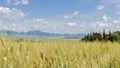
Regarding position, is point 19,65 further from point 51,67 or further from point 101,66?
point 101,66

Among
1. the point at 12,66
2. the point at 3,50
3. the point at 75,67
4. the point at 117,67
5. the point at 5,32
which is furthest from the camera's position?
the point at 5,32

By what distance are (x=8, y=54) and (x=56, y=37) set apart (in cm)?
368

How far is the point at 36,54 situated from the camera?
3.41m

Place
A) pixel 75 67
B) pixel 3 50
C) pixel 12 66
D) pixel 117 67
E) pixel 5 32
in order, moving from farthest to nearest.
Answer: pixel 5 32 < pixel 3 50 < pixel 117 67 < pixel 75 67 < pixel 12 66

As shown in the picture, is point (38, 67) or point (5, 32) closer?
point (38, 67)

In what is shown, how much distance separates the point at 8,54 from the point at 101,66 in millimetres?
1018

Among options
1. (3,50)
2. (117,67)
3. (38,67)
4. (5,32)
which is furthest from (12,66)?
(5,32)

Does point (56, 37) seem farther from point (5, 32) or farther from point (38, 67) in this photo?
point (38, 67)

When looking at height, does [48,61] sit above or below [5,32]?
below

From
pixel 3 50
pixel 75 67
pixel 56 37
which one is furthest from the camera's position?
pixel 56 37

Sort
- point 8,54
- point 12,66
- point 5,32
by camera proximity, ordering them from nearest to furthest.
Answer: point 12,66
point 8,54
point 5,32

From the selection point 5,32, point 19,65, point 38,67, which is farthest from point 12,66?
point 5,32

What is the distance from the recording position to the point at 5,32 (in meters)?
4.55

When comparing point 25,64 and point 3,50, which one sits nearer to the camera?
point 25,64
